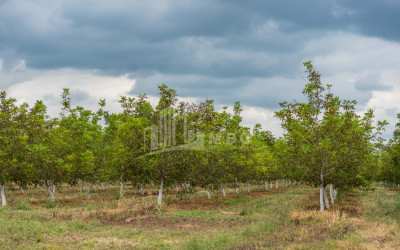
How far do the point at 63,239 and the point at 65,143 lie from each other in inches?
762

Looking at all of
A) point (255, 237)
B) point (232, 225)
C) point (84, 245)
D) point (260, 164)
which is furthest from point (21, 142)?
point (260, 164)

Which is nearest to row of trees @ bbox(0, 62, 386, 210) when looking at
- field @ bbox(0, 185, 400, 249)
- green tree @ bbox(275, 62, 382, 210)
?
green tree @ bbox(275, 62, 382, 210)

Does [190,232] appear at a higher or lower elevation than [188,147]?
lower

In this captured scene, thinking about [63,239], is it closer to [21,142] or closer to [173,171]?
[173,171]

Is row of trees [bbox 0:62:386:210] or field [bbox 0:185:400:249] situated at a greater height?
row of trees [bbox 0:62:386:210]

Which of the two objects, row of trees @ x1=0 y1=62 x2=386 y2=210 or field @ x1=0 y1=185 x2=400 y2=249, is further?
row of trees @ x1=0 y1=62 x2=386 y2=210

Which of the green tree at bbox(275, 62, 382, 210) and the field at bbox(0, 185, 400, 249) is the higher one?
the green tree at bbox(275, 62, 382, 210)
